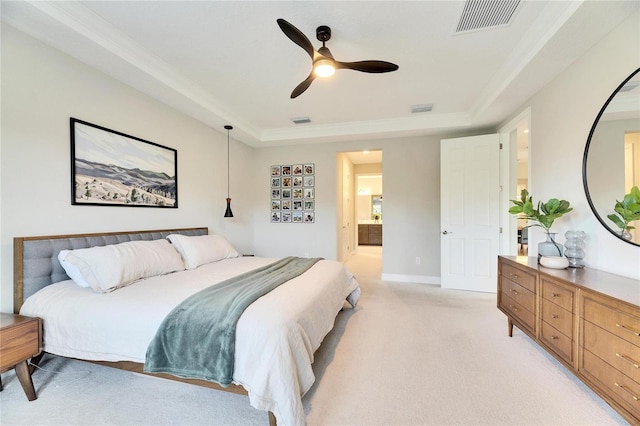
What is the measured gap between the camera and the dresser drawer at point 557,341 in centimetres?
170

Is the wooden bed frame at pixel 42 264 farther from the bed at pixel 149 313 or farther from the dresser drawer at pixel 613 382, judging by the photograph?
the dresser drawer at pixel 613 382

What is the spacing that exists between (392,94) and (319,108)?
100cm

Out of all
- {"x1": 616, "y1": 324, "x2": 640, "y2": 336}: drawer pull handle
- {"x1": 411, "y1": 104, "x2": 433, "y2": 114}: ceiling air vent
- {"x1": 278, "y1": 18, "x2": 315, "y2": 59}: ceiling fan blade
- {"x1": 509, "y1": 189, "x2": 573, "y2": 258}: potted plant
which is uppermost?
{"x1": 411, "y1": 104, "x2": 433, "y2": 114}: ceiling air vent

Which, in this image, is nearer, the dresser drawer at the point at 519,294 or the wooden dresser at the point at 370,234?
the dresser drawer at the point at 519,294

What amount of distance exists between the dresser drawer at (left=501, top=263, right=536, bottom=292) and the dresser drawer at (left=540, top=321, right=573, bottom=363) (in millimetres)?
290

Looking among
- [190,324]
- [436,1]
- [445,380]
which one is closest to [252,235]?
[190,324]

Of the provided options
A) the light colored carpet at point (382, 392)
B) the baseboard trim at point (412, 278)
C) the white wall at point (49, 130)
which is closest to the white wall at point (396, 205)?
the baseboard trim at point (412, 278)

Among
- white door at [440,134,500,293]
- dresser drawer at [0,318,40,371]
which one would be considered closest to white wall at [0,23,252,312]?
dresser drawer at [0,318,40,371]

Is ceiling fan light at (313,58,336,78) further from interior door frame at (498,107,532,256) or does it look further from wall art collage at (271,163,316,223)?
interior door frame at (498,107,532,256)

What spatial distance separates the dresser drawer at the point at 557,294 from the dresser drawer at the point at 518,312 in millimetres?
281

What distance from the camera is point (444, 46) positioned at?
92.3 inches

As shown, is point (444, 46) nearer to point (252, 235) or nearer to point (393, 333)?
point (393, 333)

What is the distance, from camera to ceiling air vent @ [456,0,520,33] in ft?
6.04

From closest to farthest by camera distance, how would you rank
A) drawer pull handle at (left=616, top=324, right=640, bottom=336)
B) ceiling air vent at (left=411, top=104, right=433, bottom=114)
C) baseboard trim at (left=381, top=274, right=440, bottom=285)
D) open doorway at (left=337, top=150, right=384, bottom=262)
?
1. drawer pull handle at (left=616, top=324, right=640, bottom=336)
2. ceiling air vent at (left=411, top=104, right=433, bottom=114)
3. baseboard trim at (left=381, top=274, right=440, bottom=285)
4. open doorway at (left=337, top=150, right=384, bottom=262)
